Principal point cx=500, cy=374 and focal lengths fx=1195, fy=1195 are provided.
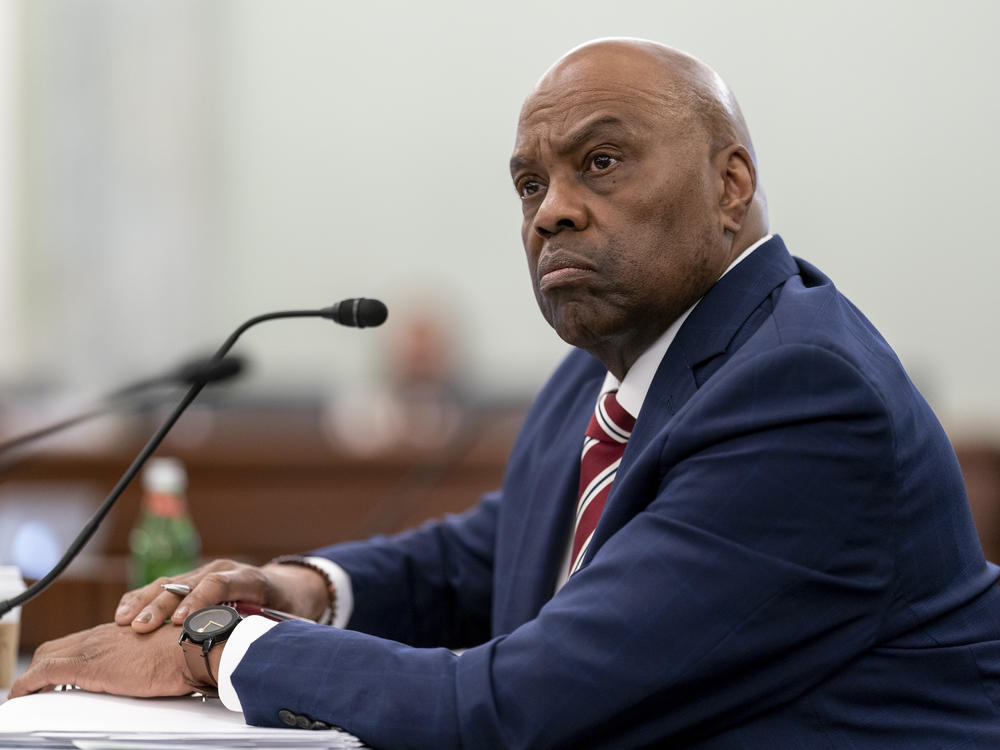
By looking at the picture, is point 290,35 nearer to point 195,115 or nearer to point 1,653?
point 195,115

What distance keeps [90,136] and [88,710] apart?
6680mm

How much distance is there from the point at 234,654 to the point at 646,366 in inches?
26.1

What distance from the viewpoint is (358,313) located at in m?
1.65

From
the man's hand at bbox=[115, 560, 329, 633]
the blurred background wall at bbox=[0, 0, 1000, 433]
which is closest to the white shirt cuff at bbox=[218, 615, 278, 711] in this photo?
the man's hand at bbox=[115, 560, 329, 633]

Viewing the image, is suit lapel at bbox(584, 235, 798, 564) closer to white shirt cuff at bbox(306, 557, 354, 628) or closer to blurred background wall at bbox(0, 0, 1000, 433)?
white shirt cuff at bbox(306, 557, 354, 628)

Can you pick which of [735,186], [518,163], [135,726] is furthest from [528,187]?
[135,726]

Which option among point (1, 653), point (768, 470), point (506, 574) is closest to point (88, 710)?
point (1, 653)

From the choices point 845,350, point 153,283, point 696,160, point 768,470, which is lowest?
point 153,283

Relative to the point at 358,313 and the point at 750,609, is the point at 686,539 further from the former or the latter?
the point at 358,313

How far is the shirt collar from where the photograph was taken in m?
1.62

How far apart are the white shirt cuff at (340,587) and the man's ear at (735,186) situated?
809mm

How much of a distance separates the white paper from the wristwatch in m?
0.04

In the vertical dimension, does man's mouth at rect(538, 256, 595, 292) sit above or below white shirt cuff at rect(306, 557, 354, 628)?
above

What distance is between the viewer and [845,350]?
1334mm
